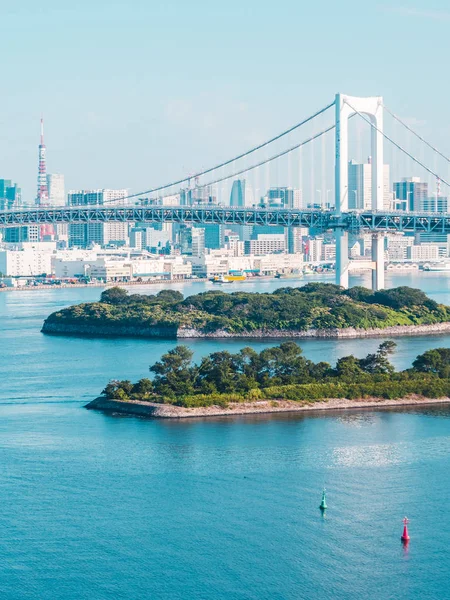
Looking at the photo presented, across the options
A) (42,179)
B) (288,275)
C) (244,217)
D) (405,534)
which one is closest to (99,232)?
(42,179)

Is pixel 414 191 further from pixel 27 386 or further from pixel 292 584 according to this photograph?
pixel 292 584

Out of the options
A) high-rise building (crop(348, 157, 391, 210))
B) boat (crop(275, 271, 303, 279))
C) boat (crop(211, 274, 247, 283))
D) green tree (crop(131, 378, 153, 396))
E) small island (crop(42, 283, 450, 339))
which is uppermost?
high-rise building (crop(348, 157, 391, 210))

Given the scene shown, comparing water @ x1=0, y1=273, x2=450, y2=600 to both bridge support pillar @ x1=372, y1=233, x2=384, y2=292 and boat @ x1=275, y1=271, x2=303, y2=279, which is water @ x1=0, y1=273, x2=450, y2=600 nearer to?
bridge support pillar @ x1=372, y1=233, x2=384, y2=292

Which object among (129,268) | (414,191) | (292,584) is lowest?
(292,584)

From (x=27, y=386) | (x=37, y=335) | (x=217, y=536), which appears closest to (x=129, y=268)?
(x=37, y=335)

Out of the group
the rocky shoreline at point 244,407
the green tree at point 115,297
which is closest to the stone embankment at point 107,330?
the green tree at point 115,297

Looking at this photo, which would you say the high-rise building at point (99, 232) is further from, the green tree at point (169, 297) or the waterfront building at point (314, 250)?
the green tree at point (169, 297)

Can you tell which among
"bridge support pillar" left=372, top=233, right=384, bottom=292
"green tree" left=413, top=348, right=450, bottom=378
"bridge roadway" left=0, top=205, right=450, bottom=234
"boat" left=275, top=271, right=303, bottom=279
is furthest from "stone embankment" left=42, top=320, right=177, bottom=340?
"boat" left=275, top=271, right=303, bottom=279
